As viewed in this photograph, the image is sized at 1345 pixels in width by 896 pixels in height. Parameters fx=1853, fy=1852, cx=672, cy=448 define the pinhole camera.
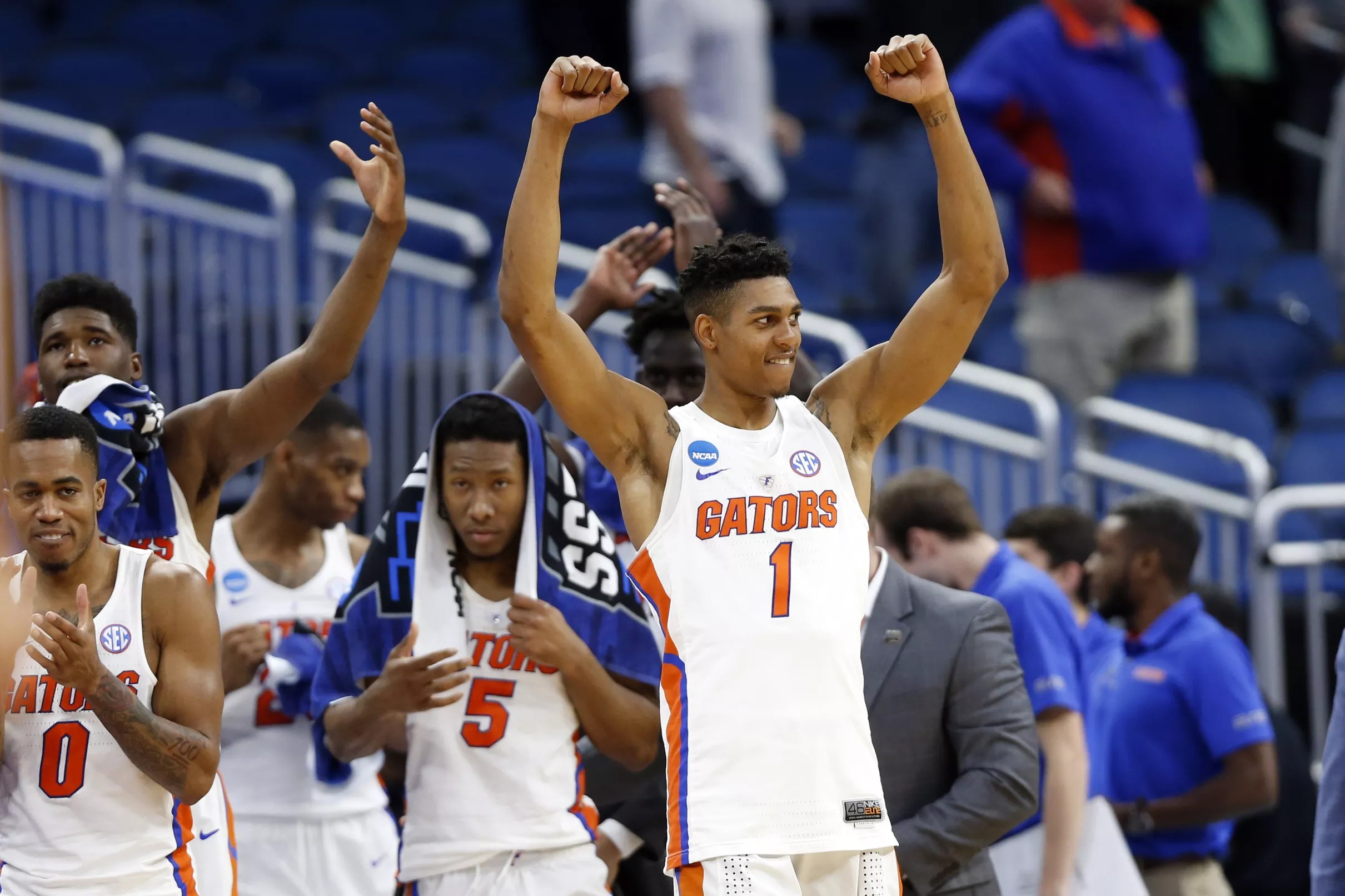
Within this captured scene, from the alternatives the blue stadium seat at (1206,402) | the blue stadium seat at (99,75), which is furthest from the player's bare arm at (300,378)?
the blue stadium seat at (99,75)

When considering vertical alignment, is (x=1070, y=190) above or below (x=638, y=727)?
above

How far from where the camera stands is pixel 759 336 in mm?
4000

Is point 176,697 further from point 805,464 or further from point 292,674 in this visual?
point 805,464

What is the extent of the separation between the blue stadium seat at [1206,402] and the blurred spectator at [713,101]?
2012 millimetres

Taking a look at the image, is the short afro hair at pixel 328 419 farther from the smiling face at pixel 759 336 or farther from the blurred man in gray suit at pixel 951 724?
the smiling face at pixel 759 336

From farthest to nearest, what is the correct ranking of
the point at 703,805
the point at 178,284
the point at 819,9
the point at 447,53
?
the point at 819,9, the point at 447,53, the point at 178,284, the point at 703,805

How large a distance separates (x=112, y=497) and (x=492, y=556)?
96 cm

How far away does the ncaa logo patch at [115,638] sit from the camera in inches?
163

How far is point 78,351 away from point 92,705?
1.16 m

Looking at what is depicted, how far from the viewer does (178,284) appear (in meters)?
8.45

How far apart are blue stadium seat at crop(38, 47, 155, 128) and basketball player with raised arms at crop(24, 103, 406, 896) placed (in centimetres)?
689

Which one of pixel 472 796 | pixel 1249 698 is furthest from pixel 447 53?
pixel 472 796

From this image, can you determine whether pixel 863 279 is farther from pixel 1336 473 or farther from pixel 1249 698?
pixel 1249 698

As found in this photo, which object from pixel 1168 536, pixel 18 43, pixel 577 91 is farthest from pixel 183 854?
pixel 18 43
